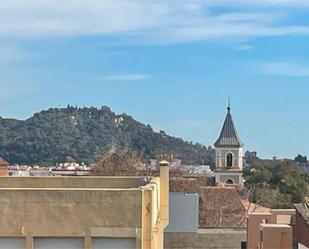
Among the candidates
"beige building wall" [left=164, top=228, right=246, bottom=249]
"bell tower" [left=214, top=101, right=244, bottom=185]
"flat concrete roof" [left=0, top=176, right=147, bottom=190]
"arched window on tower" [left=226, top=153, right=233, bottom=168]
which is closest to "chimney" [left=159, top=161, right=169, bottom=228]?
"flat concrete roof" [left=0, top=176, right=147, bottom=190]

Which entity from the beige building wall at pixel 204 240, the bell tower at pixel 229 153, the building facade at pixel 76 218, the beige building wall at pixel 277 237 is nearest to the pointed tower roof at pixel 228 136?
the bell tower at pixel 229 153

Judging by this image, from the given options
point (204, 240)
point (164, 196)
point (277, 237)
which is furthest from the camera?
point (204, 240)

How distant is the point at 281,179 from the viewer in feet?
280

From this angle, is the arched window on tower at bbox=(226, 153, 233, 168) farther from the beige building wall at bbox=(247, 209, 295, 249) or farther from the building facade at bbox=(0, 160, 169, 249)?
the building facade at bbox=(0, 160, 169, 249)

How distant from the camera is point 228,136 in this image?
114125mm

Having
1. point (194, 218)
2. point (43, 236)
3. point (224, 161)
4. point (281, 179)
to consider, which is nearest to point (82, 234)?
point (43, 236)

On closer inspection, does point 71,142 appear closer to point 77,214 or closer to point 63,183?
point 63,183

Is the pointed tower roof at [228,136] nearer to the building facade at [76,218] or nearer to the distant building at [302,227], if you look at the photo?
the distant building at [302,227]

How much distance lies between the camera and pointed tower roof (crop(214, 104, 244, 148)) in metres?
112

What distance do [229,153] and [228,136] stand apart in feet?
11.3

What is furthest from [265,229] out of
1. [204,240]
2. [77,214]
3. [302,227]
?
[204,240]

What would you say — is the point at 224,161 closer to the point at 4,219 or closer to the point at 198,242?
the point at 198,242

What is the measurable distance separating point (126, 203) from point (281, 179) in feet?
234

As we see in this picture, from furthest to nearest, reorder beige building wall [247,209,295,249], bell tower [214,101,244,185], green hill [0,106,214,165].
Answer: green hill [0,106,214,165] < bell tower [214,101,244,185] < beige building wall [247,209,295,249]
